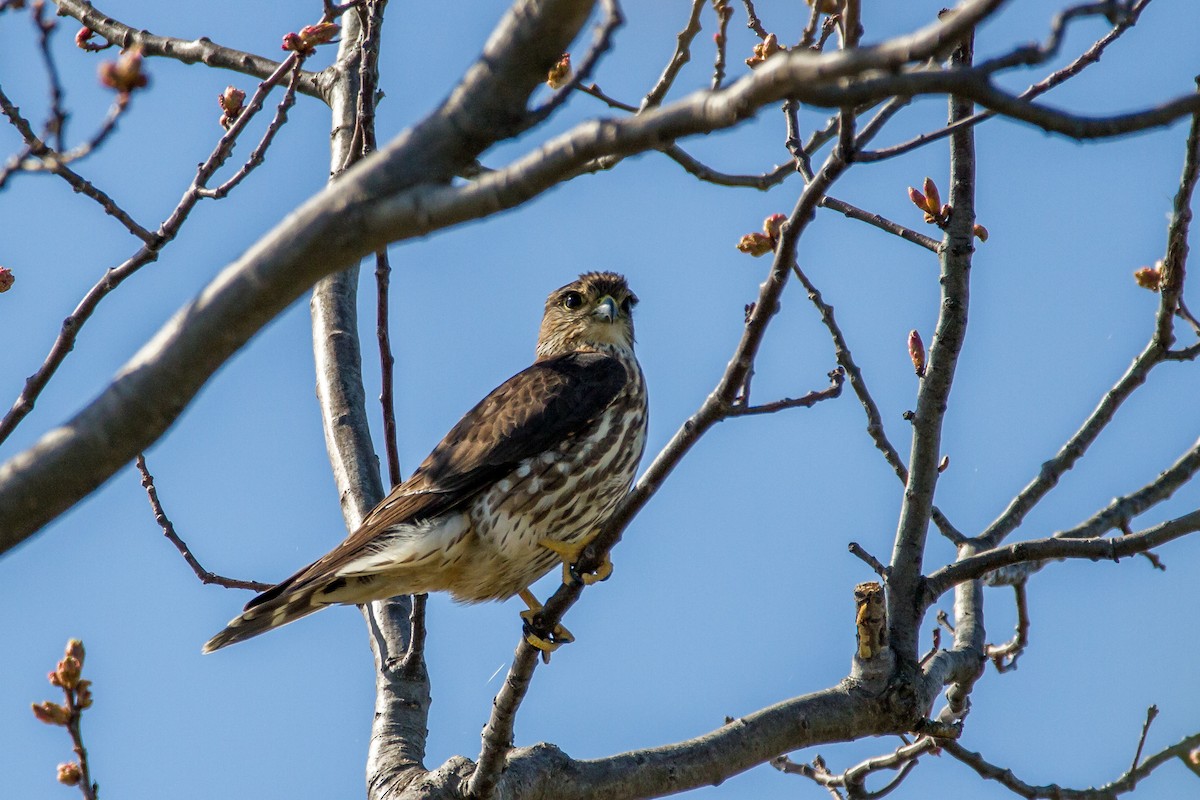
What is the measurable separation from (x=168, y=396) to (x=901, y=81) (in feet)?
3.79

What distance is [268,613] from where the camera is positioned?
4.45 metres

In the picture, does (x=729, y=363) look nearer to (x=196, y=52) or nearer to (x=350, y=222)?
(x=350, y=222)

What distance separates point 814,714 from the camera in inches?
147

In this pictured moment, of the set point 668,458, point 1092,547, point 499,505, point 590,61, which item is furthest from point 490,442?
point 590,61

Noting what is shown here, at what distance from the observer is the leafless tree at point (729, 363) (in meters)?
1.90

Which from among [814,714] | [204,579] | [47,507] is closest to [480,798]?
[814,714]

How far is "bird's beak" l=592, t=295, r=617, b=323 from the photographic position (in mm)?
6307

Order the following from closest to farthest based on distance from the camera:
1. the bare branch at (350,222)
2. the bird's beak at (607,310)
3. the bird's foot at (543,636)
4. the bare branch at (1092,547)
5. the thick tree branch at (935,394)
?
1. the bare branch at (350,222)
2. the bare branch at (1092,547)
3. the bird's foot at (543,636)
4. the thick tree branch at (935,394)
5. the bird's beak at (607,310)

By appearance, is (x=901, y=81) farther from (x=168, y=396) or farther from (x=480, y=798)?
(x=480, y=798)

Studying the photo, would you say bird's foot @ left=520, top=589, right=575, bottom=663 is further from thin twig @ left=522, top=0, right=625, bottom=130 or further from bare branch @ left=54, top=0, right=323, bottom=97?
bare branch @ left=54, top=0, right=323, bottom=97

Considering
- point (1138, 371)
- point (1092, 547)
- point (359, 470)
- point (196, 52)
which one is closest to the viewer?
point (1092, 547)

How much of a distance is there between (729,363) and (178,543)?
7.81 ft

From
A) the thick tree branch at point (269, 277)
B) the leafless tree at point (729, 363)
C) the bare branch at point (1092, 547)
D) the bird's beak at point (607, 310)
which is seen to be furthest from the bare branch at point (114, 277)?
the bird's beak at point (607, 310)

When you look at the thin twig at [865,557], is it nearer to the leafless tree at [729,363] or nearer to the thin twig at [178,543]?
the leafless tree at [729,363]
